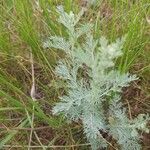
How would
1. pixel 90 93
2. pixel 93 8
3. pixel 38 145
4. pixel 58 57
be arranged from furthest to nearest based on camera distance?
pixel 93 8
pixel 58 57
pixel 38 145
pixel 90 93

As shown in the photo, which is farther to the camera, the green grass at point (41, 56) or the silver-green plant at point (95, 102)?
the green grass at point (41, 56)

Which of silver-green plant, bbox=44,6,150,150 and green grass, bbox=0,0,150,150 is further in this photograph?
green grass, bbox=0,0,150,150

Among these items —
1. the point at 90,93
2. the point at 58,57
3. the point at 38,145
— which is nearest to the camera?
the point at 90,93

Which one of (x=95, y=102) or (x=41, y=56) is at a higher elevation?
(x=41, y=56)

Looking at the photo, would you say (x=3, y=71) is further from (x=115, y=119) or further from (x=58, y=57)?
(x=115, y=119)

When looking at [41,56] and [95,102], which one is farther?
[41,56]

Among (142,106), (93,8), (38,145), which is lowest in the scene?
(38,145)

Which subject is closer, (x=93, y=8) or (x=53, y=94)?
(x=53, y=94)

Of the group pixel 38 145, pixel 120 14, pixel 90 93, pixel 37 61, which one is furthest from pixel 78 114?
pixel 120 14
